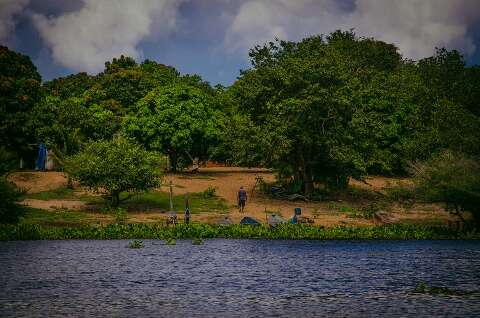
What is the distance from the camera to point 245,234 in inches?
1602

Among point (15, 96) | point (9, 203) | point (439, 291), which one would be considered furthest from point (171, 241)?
point (15, 96)

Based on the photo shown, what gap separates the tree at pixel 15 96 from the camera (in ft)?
212

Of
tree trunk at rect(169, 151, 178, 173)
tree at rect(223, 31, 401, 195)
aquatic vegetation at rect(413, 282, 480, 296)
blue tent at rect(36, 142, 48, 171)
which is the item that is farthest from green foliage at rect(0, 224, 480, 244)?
tree trunk at rect(169, 151, 178, 173)

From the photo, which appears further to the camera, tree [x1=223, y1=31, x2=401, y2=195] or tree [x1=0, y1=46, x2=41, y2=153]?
tree [x1=0, y1=46, x2=41, y2=153]

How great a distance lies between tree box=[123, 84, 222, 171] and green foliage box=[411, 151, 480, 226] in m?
30.1

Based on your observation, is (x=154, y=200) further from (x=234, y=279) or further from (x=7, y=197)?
(x=234, y=279)

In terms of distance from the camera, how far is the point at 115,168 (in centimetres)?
4941

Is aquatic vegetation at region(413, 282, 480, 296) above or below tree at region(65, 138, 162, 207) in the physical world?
below

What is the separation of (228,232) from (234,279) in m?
18.9

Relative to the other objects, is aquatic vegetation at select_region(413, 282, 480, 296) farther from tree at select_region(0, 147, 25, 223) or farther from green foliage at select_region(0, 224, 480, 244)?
tree at select_region(0, 147, 25, 223)

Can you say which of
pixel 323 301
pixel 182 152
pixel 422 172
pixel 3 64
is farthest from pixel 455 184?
pixel 3 64

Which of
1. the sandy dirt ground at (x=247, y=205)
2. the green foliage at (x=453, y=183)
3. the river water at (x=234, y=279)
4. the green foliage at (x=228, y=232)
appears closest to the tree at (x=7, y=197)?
the green foliage at (x=228, y=232)

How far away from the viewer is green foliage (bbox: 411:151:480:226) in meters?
39.5

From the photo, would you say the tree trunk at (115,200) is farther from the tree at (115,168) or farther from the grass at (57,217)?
the grass at (57,217)
